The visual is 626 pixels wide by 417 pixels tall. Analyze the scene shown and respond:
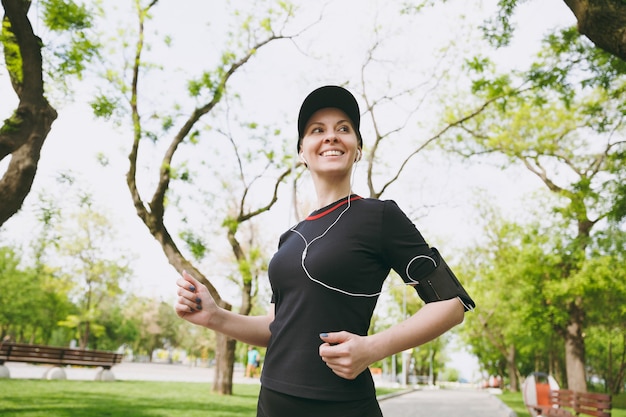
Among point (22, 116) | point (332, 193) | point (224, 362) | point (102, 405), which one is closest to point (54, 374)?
point (224, 362)

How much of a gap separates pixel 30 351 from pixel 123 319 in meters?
41.3

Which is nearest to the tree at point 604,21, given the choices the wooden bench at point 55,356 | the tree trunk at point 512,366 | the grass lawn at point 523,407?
the grass lawn at point 523,407

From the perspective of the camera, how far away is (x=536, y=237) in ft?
61.6

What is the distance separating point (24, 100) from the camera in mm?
7336

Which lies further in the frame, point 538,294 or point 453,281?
point 538,294

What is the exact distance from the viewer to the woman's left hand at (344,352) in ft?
4.17

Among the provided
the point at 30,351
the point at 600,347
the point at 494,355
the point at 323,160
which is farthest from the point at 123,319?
the point at 323,160

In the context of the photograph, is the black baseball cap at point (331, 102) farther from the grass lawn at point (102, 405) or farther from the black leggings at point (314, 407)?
the grass lawn at point (102, 405)

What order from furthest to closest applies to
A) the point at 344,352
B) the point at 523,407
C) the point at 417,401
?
the point at 417,401 → the point at 523,407 → the point at 344,352

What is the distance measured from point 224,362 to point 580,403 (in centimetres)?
973

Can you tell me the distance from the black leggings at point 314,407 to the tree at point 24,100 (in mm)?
6725

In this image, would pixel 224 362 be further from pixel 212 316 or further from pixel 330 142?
pixel 330 142

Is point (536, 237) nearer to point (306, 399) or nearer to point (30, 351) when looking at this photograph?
point (30, 351)

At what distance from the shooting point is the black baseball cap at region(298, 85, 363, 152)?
172 centimetres
